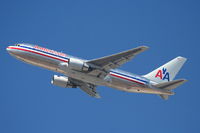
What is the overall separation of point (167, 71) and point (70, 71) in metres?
15.6

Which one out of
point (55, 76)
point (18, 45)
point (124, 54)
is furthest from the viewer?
point (55, 76)

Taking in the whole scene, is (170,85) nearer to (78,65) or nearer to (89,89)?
(78,65)

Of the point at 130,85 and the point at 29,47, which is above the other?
the point at 29,47

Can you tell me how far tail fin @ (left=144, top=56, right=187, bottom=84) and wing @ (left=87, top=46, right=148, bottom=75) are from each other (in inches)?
311

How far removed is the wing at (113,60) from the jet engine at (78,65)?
0.80m

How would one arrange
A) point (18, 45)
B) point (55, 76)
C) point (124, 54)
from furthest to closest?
point (55, 76)
point (18, 45)
point (124, 54)

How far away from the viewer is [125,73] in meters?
50.1

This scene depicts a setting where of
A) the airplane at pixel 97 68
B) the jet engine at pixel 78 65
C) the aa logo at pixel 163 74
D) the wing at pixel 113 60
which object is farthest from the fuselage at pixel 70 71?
the aa logo at pixel 163 74

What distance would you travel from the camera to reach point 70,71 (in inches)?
1879

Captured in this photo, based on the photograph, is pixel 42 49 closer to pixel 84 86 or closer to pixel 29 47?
pixel 29 47

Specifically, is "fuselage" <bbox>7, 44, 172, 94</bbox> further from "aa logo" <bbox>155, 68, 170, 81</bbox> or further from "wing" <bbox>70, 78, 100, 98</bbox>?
"wing" <bbox>70, 78, 100, 98</bbox>

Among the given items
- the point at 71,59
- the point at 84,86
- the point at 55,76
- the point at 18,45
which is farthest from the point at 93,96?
the point at 18,45

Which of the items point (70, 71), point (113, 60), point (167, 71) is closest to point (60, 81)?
point (70, 71)

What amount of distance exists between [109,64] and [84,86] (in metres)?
9.38
